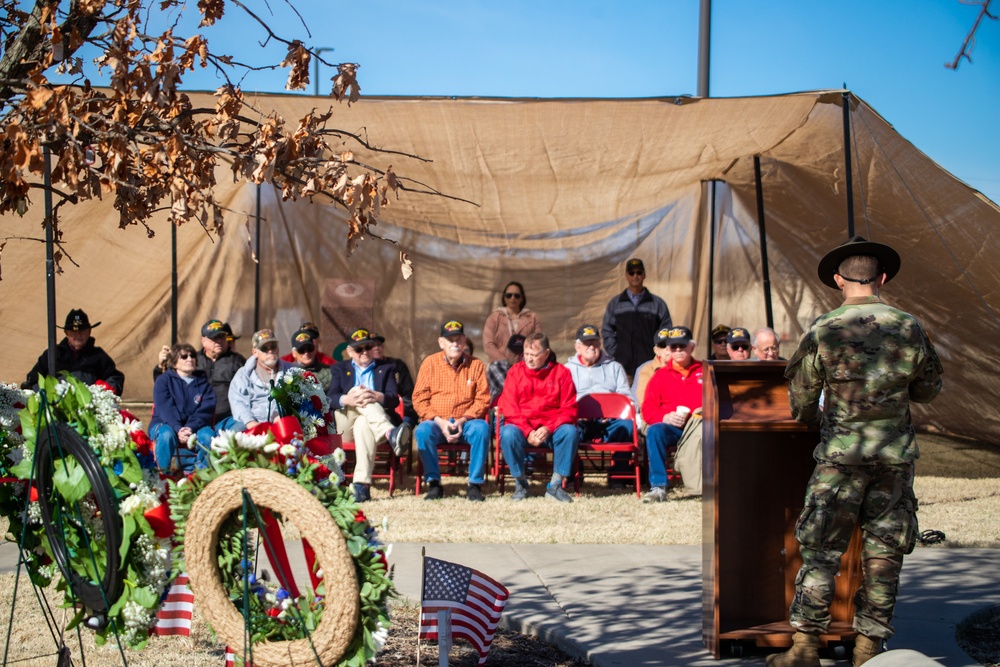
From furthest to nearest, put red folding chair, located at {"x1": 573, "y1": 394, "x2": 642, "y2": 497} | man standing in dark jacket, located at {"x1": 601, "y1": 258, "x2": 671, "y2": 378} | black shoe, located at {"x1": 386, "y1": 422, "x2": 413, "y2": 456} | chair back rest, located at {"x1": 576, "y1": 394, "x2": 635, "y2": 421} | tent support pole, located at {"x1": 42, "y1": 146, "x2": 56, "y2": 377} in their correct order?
man standing in dark jacket, located at {"x1": 601, "y1": 258, "x2": 671, "y2": 378}, chair back rest, located at {"x1": 576, "y1": 394, "x2": 635, "y2": 421}, red folding chair, located at {"x1": 573, "y1": 394, "x2": 642, "y2": 497}, black shoe, located at {"x1": 386, "y1": 422, "x2": 413, "y2": 456}, tent support pole, located at {"x1": 42, "y1": 146, "x2": 56, "y2": 377}

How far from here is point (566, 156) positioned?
10.5 m

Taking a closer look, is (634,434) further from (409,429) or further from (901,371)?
(901,371)

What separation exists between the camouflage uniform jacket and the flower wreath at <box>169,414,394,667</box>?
1.91 m

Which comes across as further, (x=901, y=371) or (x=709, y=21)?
(x=709, y=21)

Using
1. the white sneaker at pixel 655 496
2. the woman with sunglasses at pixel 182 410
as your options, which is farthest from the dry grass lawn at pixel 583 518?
the woman with sunglasses at pixel 182 410

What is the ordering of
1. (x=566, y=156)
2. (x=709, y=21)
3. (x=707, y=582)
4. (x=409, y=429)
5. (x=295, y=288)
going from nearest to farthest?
(x=707, y=582), (x=409, y=429), (x=566, y=156), (x=709, y=21), (x=295, y=288)

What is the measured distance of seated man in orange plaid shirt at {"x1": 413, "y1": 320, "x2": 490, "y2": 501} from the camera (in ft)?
30.0

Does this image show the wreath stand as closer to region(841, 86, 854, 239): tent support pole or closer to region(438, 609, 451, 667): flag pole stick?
region(438, 609, 451, 667): flag pole stick

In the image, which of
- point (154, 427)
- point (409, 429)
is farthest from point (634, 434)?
point (154, 427)

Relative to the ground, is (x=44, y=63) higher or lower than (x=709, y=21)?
lower

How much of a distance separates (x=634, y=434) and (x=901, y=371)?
5265 millimetres

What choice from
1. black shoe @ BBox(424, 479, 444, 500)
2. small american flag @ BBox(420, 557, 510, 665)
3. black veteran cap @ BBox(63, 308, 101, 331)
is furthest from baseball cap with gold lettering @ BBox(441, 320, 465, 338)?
→ small american flag @ BBox(420, 557, 510, 665)

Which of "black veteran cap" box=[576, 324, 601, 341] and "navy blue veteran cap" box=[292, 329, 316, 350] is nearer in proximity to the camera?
"navy blue veteran cap" box=[292, 329, 316, 350]

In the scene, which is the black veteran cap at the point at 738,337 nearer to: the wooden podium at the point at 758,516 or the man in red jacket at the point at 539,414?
the man in red jacket at the point at 539,414
